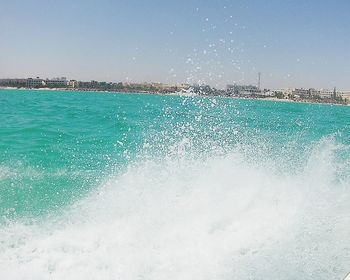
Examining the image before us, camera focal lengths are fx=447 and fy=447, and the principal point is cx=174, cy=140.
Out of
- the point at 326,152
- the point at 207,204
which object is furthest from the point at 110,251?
the point at 326,152

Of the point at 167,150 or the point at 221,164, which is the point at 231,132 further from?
the point at 221,164

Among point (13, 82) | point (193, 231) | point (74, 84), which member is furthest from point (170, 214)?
point (13, 82)

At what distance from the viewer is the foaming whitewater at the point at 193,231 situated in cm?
611

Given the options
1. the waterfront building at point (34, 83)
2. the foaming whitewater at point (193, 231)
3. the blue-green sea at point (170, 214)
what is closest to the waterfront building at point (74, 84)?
the waterfront building at point (34, 83)

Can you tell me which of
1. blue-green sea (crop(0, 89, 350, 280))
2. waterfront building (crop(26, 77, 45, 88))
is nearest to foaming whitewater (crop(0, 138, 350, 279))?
blue-green sea (crop(0, 89, 350, 280))

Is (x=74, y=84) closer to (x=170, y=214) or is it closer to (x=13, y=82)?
(x=13, y=82)

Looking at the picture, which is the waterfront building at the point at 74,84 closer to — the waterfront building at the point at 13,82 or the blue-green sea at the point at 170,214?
the waterfront building at the point at 13,82

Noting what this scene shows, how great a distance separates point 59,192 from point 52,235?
2760 millimetres

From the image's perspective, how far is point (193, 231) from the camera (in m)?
7.34

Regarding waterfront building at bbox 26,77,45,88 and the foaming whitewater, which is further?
waterfront building at bbox 26,77,45,88

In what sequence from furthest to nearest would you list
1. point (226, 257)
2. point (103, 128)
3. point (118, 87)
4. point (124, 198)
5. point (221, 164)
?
point (118, 87)
point (103, 128)
point (221, 164)
point (124, 198)
point (226, 257)

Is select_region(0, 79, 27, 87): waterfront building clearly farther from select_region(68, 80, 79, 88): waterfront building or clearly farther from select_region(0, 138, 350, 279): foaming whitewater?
select_region(0, 138, 350, 279): foaming whitewater

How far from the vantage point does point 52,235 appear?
7.18 meters

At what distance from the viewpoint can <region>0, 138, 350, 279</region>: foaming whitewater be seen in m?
6.11
